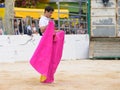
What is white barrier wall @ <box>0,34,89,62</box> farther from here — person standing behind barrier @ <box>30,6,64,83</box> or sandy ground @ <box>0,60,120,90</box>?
person standing behind barrier @ <box>30,6,64,83</box>

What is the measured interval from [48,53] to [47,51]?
0.16ft

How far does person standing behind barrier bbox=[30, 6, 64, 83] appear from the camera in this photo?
10.8m

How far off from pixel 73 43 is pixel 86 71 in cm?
569

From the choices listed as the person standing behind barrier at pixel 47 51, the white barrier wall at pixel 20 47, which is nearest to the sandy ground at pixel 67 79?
the person standing behind barrier at pixel 47 51

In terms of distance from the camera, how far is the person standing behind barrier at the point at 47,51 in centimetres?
1081

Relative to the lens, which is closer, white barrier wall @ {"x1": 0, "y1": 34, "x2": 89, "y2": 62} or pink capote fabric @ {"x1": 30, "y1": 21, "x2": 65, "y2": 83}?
pink capote fabric @ {"x1": 30, "y1": 21, "x2": 65, "y2": 83}

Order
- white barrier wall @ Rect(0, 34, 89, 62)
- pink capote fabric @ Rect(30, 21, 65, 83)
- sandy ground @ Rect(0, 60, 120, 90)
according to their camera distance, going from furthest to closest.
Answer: white barrier wall @ Rect(0, 34, 89, 62) → pink capote fabric @ Rect(30, 21, 65, 83) → sandy ground @ Rect(0, 60, 120, 90)

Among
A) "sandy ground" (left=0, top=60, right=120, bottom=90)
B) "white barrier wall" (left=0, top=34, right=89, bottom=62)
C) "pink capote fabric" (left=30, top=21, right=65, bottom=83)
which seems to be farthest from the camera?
"white barrier wall" (left=0, top=34, right=89, bottom=62)

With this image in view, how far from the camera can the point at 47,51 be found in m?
10.9

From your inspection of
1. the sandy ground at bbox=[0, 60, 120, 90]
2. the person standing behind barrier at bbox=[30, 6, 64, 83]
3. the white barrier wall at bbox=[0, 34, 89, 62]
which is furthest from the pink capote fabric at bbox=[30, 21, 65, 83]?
the white barrier wall at bbox=[0, 34, 89, 62]

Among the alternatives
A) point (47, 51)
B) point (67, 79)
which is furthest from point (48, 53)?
point (67, 79)

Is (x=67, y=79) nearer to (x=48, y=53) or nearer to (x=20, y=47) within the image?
(x=48, y=53)

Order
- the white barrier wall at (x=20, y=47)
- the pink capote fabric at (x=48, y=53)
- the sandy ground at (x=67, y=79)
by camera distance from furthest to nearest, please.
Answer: the white barrier wall at (x=20, y=47) → the pink capote fabric at (x=48, y=53) → the sandy ground at (x=67, y=79)

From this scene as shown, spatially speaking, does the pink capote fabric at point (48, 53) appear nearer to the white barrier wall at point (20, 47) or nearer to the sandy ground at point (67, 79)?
the sandy ground at point (67, 79)
